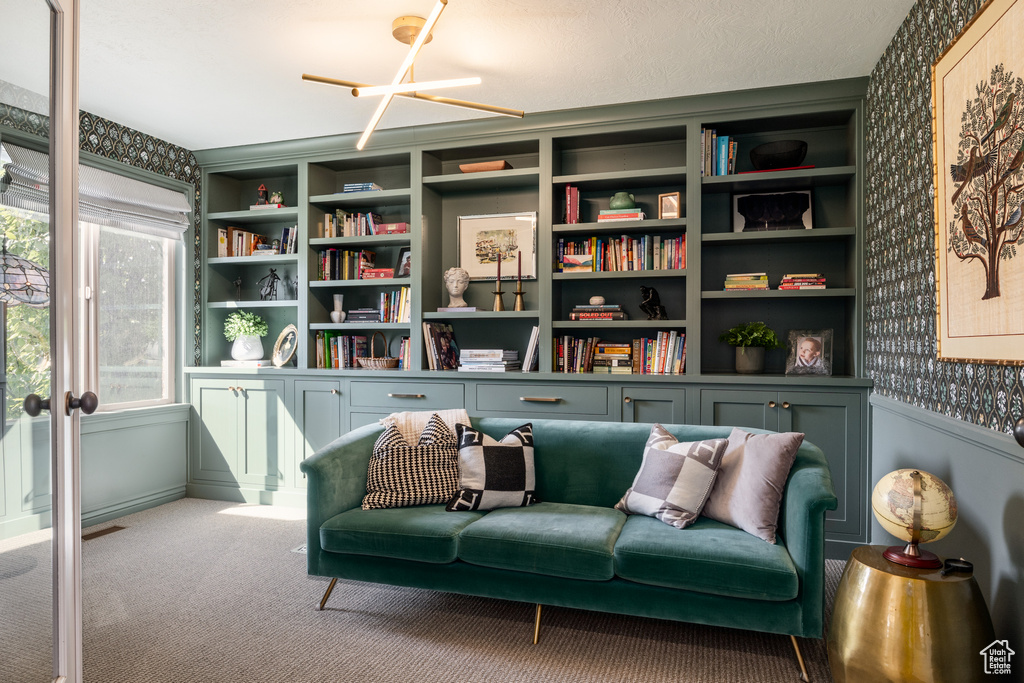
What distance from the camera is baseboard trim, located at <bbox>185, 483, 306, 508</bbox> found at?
438cm

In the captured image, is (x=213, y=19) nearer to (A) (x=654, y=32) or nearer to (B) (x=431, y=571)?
(A) (x=654, y=32)

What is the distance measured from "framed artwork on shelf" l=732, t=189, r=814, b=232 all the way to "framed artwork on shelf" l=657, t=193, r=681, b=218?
40cm

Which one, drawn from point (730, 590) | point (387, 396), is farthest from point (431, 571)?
point (387, 396)

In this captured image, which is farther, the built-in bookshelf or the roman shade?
the roman shade

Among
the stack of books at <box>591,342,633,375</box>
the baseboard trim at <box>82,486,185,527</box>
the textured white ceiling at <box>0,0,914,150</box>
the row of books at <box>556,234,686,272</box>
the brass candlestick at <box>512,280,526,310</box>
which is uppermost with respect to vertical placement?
the textured white ceiling at <box>0,0,914,150</box>

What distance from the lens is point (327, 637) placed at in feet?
8.09

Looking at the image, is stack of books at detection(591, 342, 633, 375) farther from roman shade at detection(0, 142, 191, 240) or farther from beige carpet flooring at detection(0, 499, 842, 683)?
roman shade at detection(0, 142, 191, 240)

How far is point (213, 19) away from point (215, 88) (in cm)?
83

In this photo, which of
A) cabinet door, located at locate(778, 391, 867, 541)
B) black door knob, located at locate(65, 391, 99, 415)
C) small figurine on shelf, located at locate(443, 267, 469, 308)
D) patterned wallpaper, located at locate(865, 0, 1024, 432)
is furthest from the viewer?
small figurine on shelf, located at locate(443, 267, 469, 308)

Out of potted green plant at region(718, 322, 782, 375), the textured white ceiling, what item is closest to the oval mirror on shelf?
the textured white ceiling

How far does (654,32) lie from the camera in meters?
2.85

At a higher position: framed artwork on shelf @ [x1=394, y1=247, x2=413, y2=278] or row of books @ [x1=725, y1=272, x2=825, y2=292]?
framed artwork on shelf @ [x1=394, y1=247, x2=413, y2=278]

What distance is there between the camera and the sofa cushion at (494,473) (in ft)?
8.98

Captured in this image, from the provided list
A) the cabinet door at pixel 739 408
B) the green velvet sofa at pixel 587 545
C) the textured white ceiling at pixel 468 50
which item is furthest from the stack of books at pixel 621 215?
the green velvet sofa at pixel 587 545
